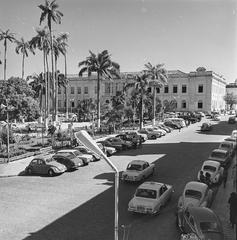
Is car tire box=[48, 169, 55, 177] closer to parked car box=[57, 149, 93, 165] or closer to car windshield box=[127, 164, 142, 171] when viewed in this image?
parked car box=[57, 149, 93, 165]

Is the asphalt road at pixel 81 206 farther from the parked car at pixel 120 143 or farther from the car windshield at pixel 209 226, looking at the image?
the parked car at pixel 120 143

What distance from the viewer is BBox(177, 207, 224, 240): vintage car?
36.0 ft

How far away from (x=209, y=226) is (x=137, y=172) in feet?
27.5

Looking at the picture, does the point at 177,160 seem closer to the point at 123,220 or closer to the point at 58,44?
the point at 123,220

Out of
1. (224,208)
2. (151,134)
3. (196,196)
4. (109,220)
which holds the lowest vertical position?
(109,220)

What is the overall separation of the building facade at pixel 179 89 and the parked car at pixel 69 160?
5344cm

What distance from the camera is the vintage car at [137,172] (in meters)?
19.2

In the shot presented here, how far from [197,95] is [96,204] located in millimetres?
67753

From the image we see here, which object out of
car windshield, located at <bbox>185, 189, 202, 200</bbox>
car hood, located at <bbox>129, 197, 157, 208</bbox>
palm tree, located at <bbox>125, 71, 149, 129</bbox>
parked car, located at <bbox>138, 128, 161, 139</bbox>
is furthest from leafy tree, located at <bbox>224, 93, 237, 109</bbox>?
car hood, located at <bbox>129, 197, 157, 208</bbox>

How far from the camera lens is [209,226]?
11.2 meters

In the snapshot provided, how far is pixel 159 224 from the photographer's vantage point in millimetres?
13203

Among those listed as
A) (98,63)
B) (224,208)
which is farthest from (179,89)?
(224,208)

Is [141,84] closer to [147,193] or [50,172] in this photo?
[50,172]

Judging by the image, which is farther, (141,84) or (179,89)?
(179,89)
